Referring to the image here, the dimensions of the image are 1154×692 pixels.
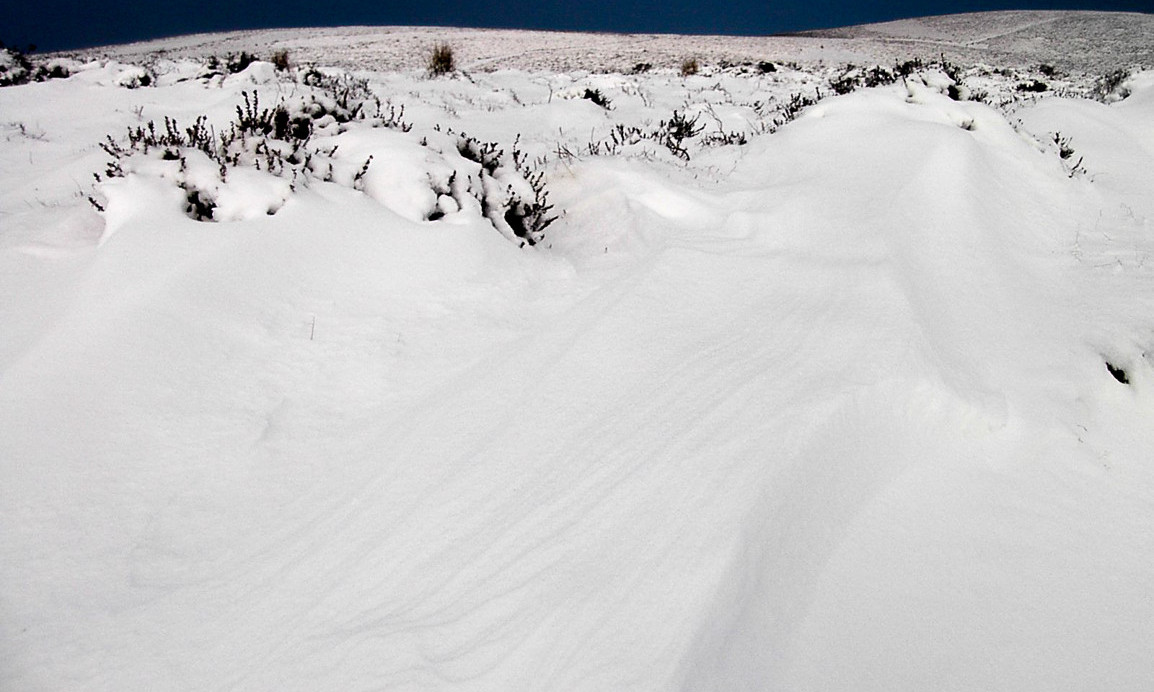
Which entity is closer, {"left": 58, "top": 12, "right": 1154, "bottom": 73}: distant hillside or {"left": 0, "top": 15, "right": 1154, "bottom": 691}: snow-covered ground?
{"left": 0, "top": 15, "right": 1154, "bottom": 691}: snow-covered ground

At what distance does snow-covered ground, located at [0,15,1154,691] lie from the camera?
1.47 meters

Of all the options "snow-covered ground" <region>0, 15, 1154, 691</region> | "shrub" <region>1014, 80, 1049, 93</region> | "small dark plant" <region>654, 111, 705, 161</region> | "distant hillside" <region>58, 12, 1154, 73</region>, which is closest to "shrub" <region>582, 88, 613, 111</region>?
"small dark plant" <region>654, 111, 705, 161</region>

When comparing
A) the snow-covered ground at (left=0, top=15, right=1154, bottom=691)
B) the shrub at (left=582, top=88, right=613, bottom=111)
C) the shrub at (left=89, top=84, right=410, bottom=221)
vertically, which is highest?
the shrub at (left=582, top=88, right=613, bottom=111)

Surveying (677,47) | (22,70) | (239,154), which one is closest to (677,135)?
(239,154)

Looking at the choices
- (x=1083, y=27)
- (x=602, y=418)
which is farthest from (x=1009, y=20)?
(x=602, y=418)

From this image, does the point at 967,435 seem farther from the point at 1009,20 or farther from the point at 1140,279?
the point at 1009,20

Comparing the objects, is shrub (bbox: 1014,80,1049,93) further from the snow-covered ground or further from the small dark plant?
the snow-covered ground

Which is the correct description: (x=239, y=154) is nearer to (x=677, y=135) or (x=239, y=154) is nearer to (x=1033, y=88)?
(x=677, y=135)

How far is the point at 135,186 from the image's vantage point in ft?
10.2

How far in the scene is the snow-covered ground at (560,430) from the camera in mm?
1466

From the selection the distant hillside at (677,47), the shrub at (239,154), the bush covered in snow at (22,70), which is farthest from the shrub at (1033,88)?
the bush covered in snow at (22,70)

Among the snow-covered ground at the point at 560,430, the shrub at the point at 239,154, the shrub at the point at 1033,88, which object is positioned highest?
the shrub at the point at 1033,88

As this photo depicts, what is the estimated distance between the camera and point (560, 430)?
2137 mm

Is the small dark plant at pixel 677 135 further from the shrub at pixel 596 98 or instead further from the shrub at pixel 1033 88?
the shrub at pixel 1033 88
